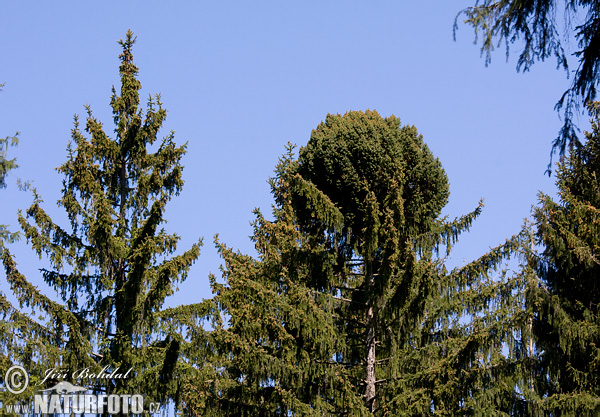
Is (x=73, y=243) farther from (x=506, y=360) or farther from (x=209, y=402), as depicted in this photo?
(x=506, y=360)

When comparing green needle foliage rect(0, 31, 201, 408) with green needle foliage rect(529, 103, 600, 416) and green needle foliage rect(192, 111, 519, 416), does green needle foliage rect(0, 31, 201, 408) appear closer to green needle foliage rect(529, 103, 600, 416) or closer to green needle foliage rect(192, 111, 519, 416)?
green needle foliage rect(192, 111, 519, 416)

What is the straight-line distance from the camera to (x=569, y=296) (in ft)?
66.1

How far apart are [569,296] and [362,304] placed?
5.12 metres

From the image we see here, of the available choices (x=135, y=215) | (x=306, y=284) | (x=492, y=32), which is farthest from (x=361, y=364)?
(x=492, y=32)

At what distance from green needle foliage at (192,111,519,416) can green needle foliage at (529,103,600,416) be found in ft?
3.77

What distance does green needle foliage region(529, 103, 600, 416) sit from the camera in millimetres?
18359

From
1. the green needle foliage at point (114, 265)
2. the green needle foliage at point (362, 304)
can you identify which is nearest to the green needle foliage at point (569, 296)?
the green needle foliage at point (362, 304)

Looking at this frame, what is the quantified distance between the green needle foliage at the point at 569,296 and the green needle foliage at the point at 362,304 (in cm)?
115

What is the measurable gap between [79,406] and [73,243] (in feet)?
12.1

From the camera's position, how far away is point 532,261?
20359mm

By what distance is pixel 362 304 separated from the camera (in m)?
20.1

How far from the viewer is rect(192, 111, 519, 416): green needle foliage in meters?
17.6

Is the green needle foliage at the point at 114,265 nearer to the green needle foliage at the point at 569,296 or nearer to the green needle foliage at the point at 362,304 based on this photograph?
the green needle foliage at the point at 362,304

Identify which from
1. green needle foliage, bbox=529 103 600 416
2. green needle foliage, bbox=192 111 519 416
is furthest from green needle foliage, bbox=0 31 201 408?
green needle foliage, bbox=529 103 600 416
